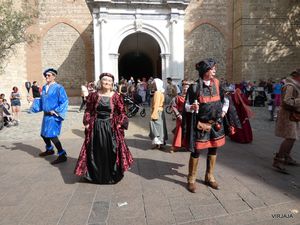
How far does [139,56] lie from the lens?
90.8 feet

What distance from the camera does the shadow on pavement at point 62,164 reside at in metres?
4.57

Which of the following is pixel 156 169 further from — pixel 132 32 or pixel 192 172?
→ pixel 132 32

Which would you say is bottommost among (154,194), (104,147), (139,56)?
(154,194)

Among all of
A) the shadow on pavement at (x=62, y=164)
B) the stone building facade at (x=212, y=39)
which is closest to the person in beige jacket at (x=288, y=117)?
the shadow on pavement at (x=62, y=164)

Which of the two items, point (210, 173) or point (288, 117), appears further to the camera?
point (288, 117)

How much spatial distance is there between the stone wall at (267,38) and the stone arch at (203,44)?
137cm

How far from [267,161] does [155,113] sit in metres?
2.49

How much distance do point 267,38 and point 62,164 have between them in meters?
18.1

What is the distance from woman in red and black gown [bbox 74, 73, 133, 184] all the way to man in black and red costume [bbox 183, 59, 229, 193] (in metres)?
1.00

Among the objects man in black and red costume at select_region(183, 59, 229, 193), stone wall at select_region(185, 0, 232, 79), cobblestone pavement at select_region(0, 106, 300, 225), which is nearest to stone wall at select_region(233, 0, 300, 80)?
stone wall at select_region(185, 0, 232, 79)

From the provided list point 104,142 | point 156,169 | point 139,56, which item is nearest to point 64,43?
point 139,56

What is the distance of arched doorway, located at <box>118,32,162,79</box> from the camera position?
20.9 meters

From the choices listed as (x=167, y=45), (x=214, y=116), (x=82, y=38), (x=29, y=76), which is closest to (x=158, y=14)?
(x=167, y=45)

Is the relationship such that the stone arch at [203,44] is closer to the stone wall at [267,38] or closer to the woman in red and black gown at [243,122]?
the stone wall at [267,38]
